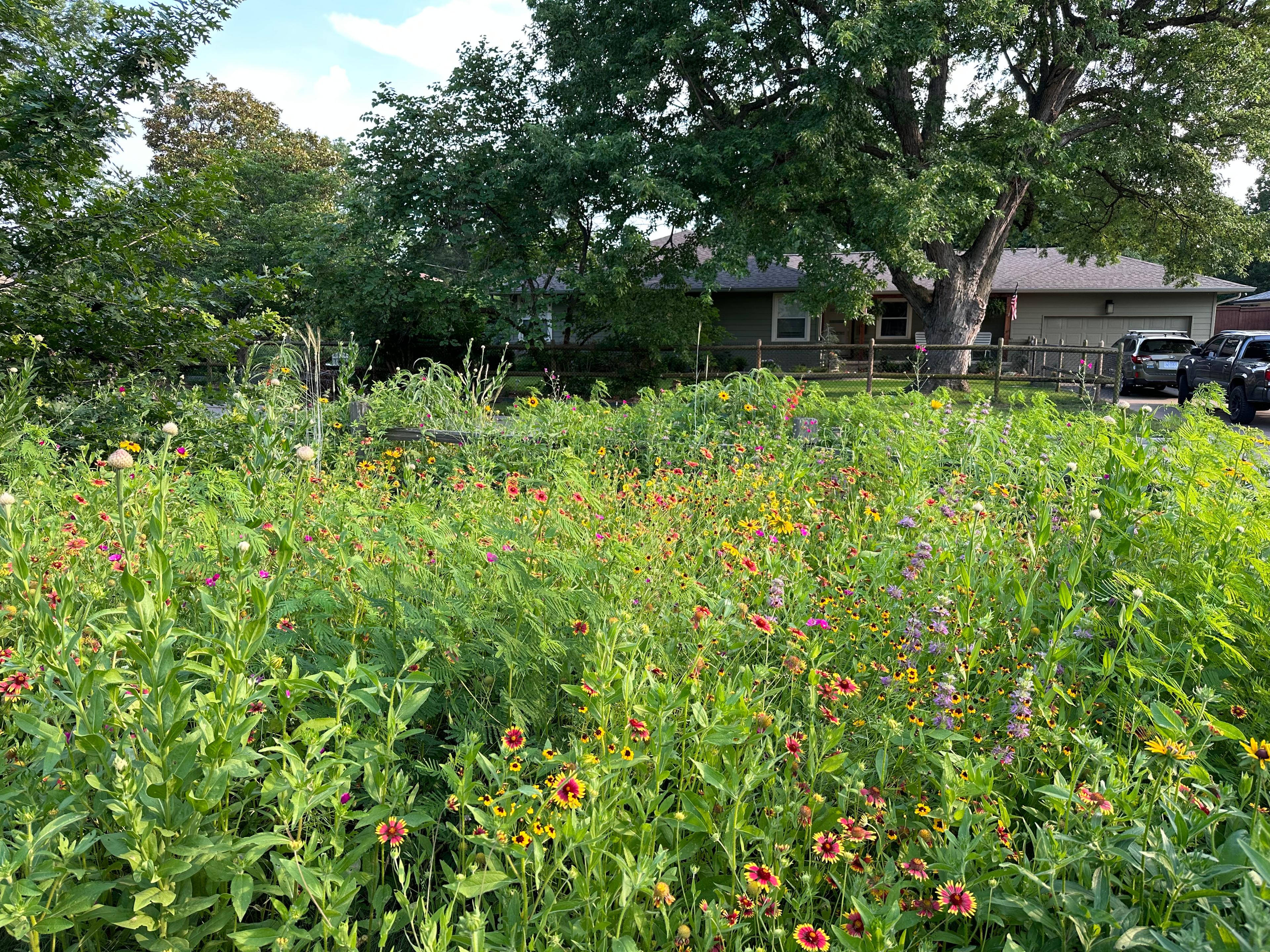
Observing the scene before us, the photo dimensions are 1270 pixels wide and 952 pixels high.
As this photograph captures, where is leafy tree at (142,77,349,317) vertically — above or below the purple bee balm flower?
above

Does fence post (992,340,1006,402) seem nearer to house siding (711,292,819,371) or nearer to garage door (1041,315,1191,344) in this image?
house siding (711,292,819,371)

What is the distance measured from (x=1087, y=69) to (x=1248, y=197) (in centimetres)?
4243

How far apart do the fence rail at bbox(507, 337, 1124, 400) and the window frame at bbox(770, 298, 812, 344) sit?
3531 millimetres

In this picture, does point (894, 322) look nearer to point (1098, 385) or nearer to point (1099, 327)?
point (1099, 327)

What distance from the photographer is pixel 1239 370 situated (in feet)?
52.0

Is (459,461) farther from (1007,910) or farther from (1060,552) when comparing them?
(1007,910)

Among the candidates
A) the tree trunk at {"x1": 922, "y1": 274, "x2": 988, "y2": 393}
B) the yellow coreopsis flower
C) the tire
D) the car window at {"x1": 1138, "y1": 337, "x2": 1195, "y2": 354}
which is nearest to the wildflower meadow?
the yellow coreopsis flower

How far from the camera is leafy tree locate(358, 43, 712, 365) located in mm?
16750

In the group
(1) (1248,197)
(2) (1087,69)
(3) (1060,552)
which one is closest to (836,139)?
(2) (1087,69)

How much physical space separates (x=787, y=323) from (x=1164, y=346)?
10720 mm

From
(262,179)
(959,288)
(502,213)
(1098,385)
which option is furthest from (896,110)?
(262,179)

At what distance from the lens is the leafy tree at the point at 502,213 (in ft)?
55.0

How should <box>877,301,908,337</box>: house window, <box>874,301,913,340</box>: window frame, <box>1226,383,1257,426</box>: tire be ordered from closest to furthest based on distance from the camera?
1. <box>1226,383,1257,426</box>: tire
2. <box>874,301,913,340</box>: window frame
3. <box>877,301,908,337</box>: house window

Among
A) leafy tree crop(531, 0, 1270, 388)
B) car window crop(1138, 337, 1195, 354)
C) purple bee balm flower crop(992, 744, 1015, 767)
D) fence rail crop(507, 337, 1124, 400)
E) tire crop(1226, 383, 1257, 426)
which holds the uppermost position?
leafy tree crop(531, 0, 1270, 388)
